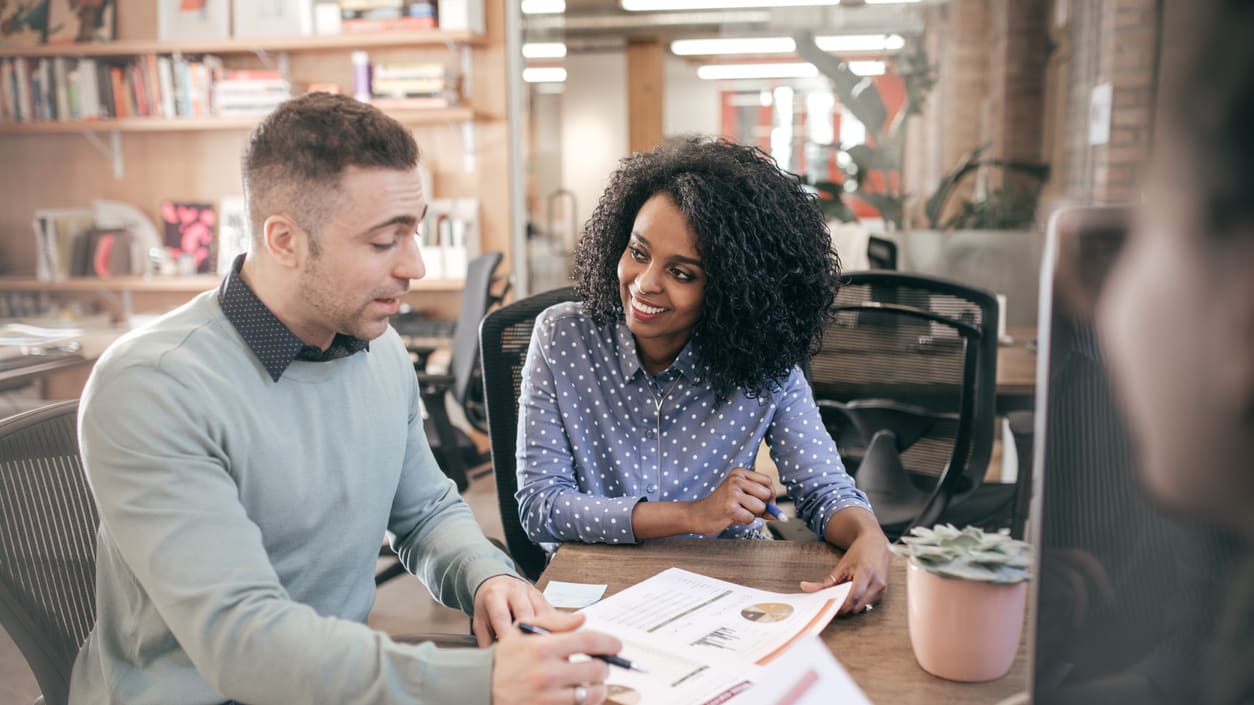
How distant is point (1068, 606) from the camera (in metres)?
0.48

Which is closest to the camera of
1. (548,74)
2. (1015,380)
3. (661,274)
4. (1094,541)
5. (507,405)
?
(1094,541)

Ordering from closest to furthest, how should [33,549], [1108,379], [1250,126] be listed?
[1250,126]
[1108,379]
[33,549]

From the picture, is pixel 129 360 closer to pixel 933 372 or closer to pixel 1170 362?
pixel 1170 362

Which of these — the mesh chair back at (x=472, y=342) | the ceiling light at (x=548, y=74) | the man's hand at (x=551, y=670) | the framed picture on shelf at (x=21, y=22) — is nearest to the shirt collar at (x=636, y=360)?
the man's hand at (x=551, y=670)

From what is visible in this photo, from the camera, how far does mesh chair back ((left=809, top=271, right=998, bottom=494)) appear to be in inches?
80.1

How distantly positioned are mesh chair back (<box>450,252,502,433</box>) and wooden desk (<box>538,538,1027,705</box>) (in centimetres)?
166

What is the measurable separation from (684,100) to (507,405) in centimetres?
907

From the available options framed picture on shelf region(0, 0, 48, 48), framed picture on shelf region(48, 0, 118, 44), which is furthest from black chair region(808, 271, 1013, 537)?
framed picture on shelf region(0, 0, 48, 48)

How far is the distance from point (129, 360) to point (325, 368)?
0.23 metres

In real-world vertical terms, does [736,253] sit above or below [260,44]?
below

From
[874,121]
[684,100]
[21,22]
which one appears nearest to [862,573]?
[874,121]

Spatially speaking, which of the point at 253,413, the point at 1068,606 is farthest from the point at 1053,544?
the point at 253,413

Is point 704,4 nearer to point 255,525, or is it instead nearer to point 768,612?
point 768,612

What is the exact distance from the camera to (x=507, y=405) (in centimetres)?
166
